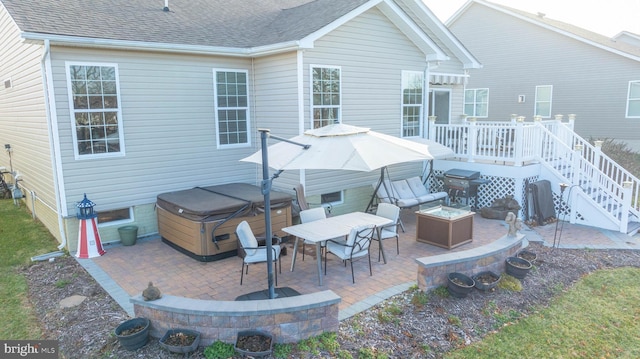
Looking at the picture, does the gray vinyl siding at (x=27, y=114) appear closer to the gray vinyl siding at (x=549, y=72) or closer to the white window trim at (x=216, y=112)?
the white window trim at (x=216, y=112)

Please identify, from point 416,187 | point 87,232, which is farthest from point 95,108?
point 416,187

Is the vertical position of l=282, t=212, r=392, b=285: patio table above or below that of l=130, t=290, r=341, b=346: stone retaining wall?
above

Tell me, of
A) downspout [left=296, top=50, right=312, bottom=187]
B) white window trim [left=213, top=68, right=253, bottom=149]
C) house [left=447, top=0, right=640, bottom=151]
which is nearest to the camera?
downspout [left=296, top=50, right=312, bottom=187]

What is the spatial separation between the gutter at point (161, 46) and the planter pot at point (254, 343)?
220 inches

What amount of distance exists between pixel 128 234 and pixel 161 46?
11.6 ft

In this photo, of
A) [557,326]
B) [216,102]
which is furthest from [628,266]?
[216,102]

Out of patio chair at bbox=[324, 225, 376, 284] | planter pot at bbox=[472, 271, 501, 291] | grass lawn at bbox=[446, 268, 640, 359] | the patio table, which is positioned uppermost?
the patio table

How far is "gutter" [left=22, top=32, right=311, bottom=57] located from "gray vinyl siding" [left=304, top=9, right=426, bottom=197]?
649 millimetres

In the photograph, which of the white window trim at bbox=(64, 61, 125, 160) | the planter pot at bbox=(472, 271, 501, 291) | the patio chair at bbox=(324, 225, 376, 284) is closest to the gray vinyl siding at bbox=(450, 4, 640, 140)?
the planter pot at bbox=(472, 271, 501, 291)

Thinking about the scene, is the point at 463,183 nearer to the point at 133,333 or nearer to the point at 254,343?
the point at 254,343

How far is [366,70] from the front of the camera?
391 inches

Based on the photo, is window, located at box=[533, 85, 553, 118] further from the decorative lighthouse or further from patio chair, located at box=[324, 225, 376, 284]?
the decorative lighthouse

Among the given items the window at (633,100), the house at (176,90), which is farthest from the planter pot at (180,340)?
the window at (633,100)

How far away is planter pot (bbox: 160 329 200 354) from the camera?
4418 mm
